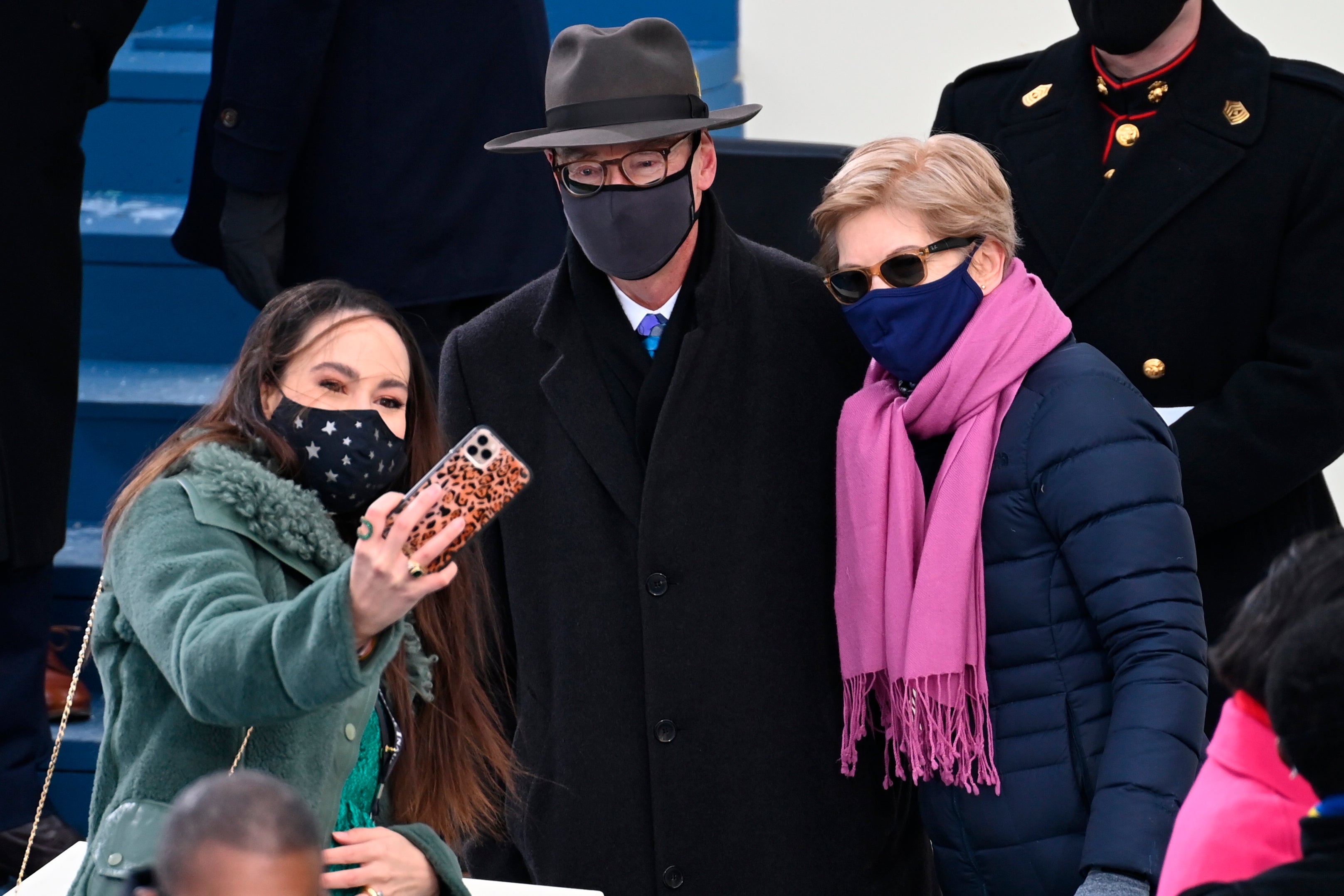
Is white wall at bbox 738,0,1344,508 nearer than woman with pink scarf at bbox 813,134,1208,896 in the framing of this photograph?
No

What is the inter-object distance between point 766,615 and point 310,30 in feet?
5.66

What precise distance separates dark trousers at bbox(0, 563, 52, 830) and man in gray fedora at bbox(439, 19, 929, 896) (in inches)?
57.3

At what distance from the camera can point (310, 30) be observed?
10.8 ft

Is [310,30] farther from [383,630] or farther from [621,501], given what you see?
[383,630]

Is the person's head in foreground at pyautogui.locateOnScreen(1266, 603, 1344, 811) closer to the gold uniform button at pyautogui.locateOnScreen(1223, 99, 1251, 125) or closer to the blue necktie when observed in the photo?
the blue necktie

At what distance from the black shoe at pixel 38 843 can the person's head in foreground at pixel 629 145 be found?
1.86 metres


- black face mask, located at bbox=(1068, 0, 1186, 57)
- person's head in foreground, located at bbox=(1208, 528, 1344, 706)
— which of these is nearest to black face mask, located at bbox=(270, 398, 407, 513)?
A: person's head in foreground, located at bbox=(1208, 528, 1344, 706)

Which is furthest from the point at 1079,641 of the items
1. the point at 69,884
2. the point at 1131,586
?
the point at 69,884

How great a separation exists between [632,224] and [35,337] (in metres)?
1.77

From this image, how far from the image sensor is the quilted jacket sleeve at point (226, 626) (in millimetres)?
1478

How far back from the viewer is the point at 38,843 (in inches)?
129

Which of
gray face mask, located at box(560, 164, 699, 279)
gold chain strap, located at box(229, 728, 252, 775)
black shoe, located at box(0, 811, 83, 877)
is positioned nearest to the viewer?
gold chain strap, located at box(229, 728, 252, 775)

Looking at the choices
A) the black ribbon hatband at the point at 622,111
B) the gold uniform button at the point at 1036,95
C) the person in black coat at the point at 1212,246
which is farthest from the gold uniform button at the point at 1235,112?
the black ribbon hatband at the point at 622,111

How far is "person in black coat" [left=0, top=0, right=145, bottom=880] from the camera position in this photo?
131 inches
